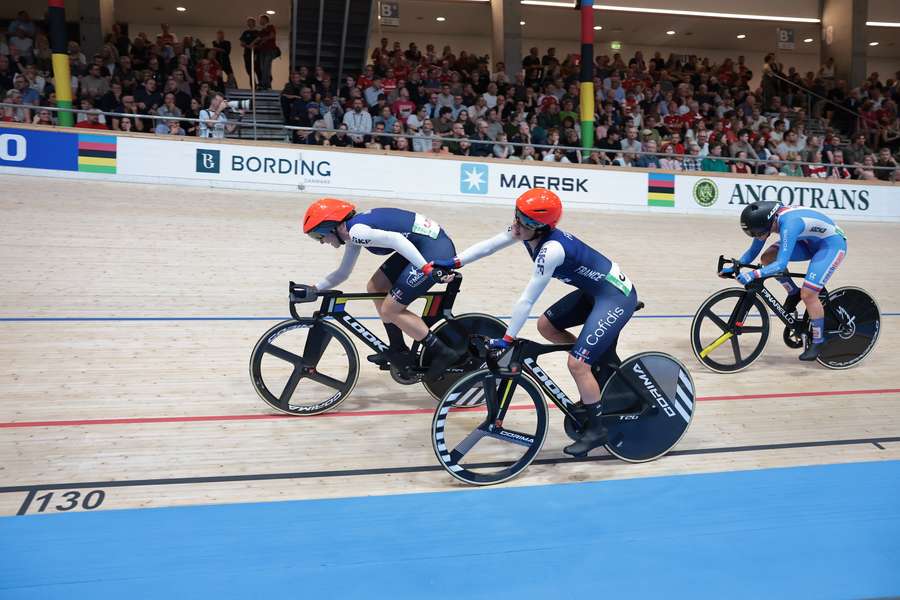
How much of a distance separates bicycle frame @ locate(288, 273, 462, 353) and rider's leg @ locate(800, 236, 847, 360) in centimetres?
257

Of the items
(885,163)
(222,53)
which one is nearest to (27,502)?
(222,53)

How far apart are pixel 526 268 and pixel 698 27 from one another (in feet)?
49.1

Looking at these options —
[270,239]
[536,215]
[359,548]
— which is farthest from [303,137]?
[359,548]

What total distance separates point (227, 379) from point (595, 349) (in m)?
2.38

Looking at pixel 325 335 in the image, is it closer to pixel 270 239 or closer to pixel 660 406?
pixel 660 406

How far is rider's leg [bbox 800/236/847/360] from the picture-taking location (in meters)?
4.87

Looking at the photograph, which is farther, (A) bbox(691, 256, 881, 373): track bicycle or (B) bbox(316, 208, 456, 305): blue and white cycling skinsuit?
(A) bbox(691, 256, 881, 373): track bicycle

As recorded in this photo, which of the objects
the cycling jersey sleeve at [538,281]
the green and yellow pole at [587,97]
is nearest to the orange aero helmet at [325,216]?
the cycling jersey sleeve at [538,281]

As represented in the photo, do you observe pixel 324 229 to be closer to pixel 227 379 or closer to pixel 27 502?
pixel 227 379

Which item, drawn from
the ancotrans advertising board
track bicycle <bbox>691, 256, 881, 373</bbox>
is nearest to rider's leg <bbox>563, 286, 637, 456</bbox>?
track bicycle <bbox>691, 256, 881, 373</bbox>

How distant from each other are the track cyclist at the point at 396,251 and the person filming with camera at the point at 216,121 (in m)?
6.80

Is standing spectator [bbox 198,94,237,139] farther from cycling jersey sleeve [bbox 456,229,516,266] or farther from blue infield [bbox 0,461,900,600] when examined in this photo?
blue infield [bbox 0,461,900,600]

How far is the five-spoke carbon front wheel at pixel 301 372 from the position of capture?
3.84 metres

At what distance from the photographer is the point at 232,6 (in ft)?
56.0
